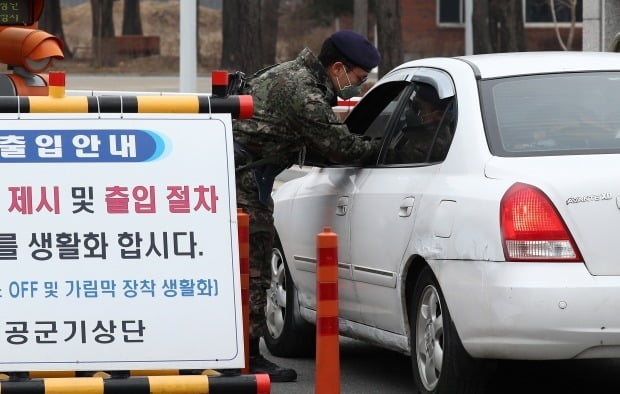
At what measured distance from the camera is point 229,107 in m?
6.18

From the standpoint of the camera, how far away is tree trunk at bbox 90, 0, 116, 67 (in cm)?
6022

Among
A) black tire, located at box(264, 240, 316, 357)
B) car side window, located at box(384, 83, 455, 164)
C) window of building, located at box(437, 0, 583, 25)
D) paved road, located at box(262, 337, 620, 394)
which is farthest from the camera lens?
window of building, located at box(437, 0, 583, 25)

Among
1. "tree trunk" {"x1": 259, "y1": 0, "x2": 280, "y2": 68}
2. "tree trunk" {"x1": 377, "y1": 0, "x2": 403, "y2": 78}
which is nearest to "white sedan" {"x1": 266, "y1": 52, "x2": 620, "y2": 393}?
"tree trunk" {"x1": 377, "y1": 0, "x2": 403, "y2": 78}

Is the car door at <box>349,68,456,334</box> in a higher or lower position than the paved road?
higher

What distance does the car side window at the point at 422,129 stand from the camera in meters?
7.04

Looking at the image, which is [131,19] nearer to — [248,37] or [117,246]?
[248,37]

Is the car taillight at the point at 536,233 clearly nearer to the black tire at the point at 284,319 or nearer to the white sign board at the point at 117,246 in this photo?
the white sign board at the point at 117,246

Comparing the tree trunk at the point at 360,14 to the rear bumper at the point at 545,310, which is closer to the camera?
the rear bumper at the point at 545,310

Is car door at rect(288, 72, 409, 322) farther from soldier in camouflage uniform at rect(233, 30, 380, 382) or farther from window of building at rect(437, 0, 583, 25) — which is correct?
window of building at rect(437, 0, 583, 25)

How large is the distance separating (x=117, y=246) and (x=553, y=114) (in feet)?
7.09

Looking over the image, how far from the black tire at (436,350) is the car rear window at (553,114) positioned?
71 centimetres

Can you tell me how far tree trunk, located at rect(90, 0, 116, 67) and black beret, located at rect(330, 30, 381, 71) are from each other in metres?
52.2

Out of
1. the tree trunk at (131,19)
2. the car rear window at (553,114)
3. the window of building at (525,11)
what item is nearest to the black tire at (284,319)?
the car rear window at (553,114)

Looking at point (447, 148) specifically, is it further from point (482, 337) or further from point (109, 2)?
point (109, 2)
